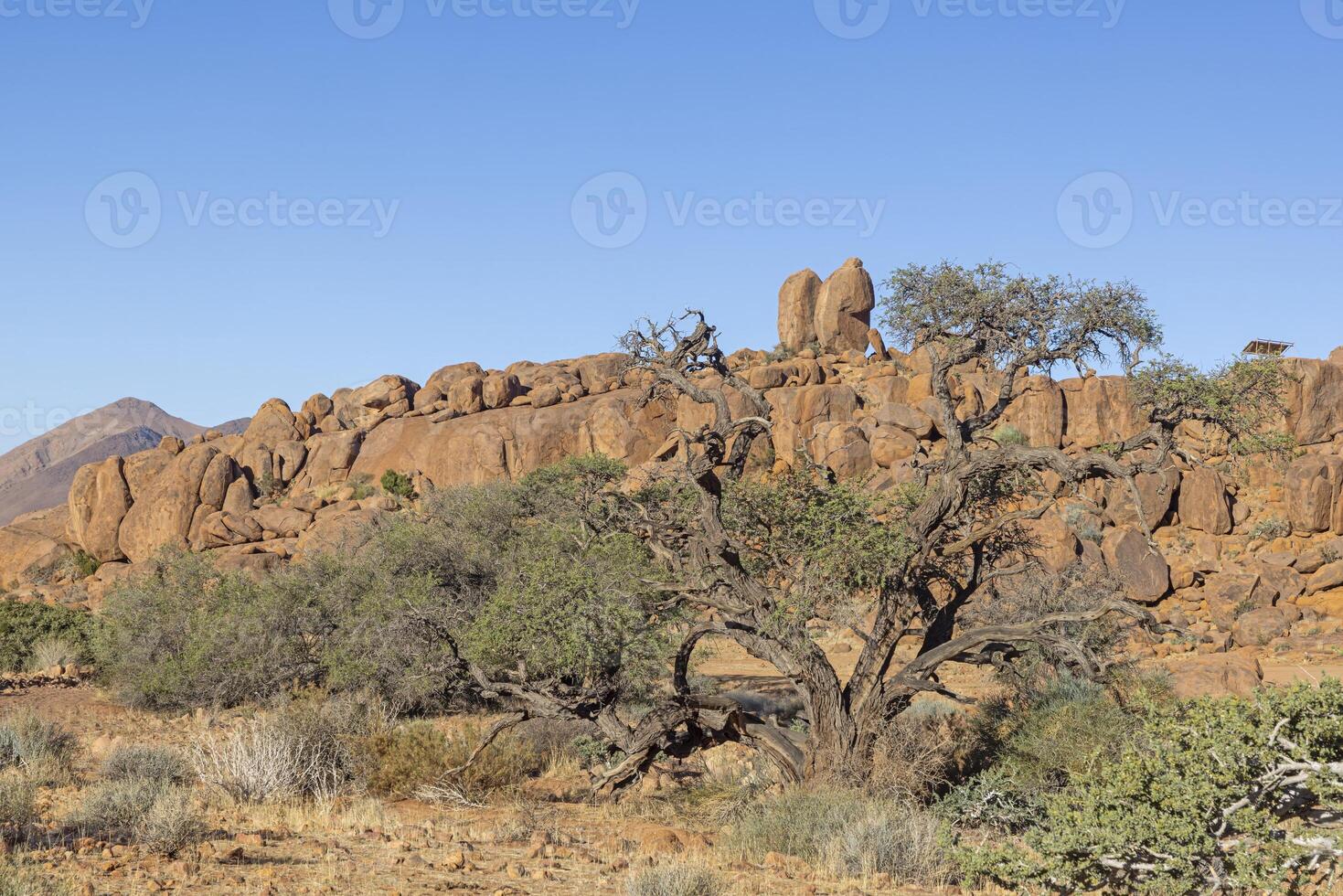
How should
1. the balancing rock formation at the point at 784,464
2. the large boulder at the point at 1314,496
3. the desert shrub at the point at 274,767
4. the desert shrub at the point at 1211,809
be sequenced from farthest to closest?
the large boulder at the point at 1314,496 → the balancing rock formation at the point at 784,464 → the desert shrub at the point at 274,767 → the desert shrub at the point at 1211,809

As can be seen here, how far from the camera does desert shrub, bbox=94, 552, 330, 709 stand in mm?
18719

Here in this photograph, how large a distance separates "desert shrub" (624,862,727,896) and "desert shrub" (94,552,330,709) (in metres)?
12.9

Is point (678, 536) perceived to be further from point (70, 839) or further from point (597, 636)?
point (70, 839)

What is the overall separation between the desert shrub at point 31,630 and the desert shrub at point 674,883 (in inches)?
845

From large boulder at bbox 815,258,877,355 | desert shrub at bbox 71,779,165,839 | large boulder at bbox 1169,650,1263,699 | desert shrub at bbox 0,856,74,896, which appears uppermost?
large boulder at bbox 815,258,877,355

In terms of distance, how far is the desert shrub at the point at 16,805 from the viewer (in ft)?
31.4

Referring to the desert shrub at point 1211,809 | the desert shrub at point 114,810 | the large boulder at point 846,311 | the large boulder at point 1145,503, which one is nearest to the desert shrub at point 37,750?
the desert shrub at point 114,810

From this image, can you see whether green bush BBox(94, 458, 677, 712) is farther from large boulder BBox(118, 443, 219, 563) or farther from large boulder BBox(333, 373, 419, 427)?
large boulder BBox(333, 373, 419, 427)

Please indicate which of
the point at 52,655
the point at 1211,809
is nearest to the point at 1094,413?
the point at 52,655

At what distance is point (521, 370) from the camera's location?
2368 inches

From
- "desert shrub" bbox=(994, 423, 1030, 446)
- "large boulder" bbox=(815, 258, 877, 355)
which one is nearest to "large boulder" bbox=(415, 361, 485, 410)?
"large boulder" bbox=(815, 258, 877, 355)

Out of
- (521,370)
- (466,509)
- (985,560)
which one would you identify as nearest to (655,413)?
(521,370)

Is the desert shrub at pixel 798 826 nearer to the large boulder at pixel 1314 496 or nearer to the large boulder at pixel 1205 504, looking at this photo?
the large boulder at pixel 1205 504

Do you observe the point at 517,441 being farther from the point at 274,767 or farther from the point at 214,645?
the point at 274,767
